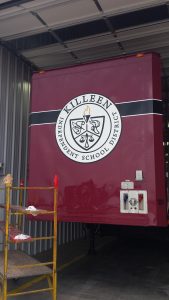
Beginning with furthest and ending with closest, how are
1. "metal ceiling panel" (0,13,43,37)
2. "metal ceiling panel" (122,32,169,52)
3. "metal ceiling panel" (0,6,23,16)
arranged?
"metal ceiling panel" (122,32,169,52)
"metal ceiling panel" (0,13,43,37)
"metal ceiling panel" (0,6,23,16)

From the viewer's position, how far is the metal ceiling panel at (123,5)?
5649 mm

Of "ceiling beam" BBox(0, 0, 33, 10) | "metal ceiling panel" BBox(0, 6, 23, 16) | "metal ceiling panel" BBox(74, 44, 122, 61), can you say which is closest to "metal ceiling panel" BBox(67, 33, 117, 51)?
"metal ceiling panel" BBox(74, 44, 122, 61)

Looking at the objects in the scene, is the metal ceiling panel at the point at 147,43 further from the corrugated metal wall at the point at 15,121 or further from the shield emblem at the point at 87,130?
the shield emblem at the point at 87,130

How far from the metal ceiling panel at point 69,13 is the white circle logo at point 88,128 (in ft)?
5.22

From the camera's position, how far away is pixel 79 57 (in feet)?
25.7

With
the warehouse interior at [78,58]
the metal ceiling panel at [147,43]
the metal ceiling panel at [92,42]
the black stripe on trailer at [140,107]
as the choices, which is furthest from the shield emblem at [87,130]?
the metal ceiling panel at [147,43]

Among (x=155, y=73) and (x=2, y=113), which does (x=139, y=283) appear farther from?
(x=2, y=113)

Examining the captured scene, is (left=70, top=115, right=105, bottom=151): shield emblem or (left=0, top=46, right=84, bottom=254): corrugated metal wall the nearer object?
(left=70, top=115, right=105, bottom=151): shield emblem

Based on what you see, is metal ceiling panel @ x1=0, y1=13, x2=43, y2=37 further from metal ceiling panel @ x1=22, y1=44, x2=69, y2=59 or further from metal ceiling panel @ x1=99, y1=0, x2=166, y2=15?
metal ceiling panel @ x1=99, y1=0, x2=166, y2=15

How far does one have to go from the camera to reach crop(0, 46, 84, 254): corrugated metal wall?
23.9 feet

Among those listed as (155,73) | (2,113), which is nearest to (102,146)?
(155,73)

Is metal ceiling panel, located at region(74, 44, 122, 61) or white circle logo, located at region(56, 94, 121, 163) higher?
metal ceiling panel, located at region(74, 44, 122, 61)

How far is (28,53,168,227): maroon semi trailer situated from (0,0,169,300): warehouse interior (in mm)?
868

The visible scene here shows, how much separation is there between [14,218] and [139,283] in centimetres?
294
